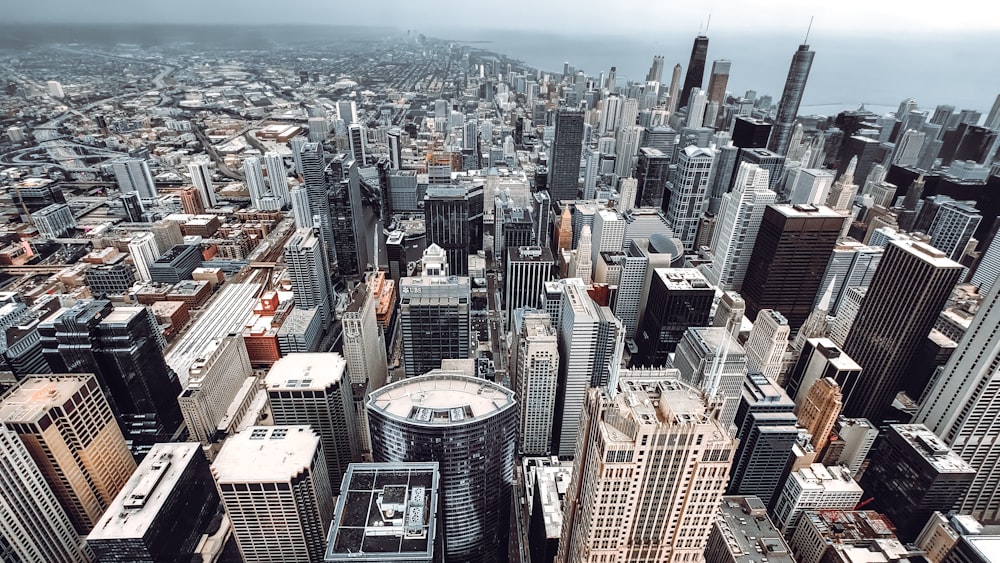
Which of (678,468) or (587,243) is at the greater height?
(678,468)

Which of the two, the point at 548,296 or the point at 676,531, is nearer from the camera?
the point at 676,531

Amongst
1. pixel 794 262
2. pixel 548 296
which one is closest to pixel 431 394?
pixel 548 296

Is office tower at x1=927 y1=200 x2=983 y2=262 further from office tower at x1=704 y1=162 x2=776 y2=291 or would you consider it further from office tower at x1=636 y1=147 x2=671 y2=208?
office tower at x1=636 y1=147 x2=671 y2=208

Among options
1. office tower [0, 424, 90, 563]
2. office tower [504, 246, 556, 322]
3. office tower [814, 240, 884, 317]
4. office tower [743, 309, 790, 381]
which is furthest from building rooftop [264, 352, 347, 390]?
office tower [814, 240, 884, 317]

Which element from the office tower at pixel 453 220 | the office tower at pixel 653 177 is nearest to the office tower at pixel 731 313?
the office tower at pixel 453 220

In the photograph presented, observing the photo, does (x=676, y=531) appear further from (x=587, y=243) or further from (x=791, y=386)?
(x=587, y=243)

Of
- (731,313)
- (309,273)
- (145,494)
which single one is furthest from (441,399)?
(731,313)
